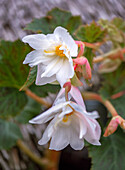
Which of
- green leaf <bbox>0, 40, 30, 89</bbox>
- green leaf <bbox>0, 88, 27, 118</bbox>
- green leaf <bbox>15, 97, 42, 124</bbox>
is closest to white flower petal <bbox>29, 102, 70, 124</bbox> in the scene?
green leaf <bbox>0, 40, 30, 89</bbox>

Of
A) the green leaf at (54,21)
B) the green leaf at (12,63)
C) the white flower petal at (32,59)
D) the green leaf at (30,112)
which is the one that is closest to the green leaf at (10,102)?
the green leaf at (12,63)

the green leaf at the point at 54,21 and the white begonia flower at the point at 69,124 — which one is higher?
the green leaf at the point at 54,21

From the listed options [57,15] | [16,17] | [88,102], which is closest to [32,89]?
[57,15]

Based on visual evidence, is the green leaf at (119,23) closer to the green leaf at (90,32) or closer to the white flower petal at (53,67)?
the green leaf at (90,32)

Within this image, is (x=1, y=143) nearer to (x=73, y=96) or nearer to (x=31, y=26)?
(x=31, y=26)

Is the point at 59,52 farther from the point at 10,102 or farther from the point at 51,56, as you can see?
the point at 10,102

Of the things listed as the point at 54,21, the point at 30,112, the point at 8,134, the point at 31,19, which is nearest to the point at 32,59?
the point at 54,21

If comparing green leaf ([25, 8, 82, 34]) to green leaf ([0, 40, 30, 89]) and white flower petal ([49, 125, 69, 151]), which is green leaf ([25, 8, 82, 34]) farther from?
white flower petal ([49, 125, 69, 151])

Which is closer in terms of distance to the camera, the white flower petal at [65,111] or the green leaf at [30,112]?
the white flower petal at [65,111]
